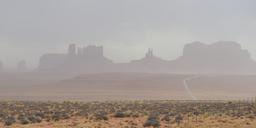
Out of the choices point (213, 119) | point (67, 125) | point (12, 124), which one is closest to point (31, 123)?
point (12, 124)

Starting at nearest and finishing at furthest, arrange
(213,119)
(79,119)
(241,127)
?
(241,127) < (213,119) < (79,119)

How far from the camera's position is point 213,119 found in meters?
42.7

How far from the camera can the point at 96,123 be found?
41.5m

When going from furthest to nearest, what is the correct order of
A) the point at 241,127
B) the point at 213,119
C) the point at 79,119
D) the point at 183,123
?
1. the point at 79,119
2. the point at 213,119
3. the point at 183,123
4. the point at 241,127

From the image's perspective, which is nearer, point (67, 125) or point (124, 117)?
point (67, 125)

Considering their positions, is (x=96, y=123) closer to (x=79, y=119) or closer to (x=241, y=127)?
(x=79, y=119)

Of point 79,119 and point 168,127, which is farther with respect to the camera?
point 79,119

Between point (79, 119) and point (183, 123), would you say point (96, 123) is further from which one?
point (183, 123)

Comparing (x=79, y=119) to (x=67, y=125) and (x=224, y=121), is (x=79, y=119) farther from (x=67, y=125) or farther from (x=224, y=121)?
(x=224, y=121)

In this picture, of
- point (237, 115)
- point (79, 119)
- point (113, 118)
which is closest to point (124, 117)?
point (113, 118)

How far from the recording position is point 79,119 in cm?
4544

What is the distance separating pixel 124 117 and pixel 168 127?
11.1m

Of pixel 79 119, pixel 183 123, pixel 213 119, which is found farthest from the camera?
pixel 79 119

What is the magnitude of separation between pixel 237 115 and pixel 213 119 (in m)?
4.72
